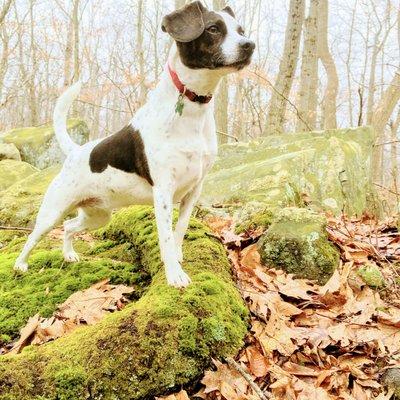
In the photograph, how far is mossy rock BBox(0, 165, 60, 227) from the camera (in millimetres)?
5910

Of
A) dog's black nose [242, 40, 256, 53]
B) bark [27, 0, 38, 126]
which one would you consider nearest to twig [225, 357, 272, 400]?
dog's black nose [242, 40, 256, 53]

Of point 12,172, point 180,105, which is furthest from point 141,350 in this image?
point 12,172

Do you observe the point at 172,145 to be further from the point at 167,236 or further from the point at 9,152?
the point at 9,152

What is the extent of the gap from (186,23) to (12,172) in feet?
23.3

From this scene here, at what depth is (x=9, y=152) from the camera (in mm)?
11109

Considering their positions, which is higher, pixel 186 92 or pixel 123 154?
pixel 186 92

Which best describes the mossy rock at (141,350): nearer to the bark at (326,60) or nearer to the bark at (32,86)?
the bark at (326,60)

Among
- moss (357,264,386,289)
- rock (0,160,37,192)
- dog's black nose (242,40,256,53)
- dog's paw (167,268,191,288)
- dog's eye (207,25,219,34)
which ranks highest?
dog's eye (207,25,219,34)

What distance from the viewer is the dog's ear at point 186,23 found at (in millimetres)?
2656

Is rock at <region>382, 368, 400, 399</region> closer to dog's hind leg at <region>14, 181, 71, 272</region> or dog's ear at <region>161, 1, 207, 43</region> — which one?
dog's ear at <region>161, 1, 207, 43</region>

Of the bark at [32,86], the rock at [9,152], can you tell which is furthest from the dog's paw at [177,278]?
the bark at [32,86]

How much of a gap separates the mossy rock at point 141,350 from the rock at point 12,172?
6.57m

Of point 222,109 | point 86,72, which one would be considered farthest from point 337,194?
point 86,72

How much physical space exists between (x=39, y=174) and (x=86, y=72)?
87.7ft
